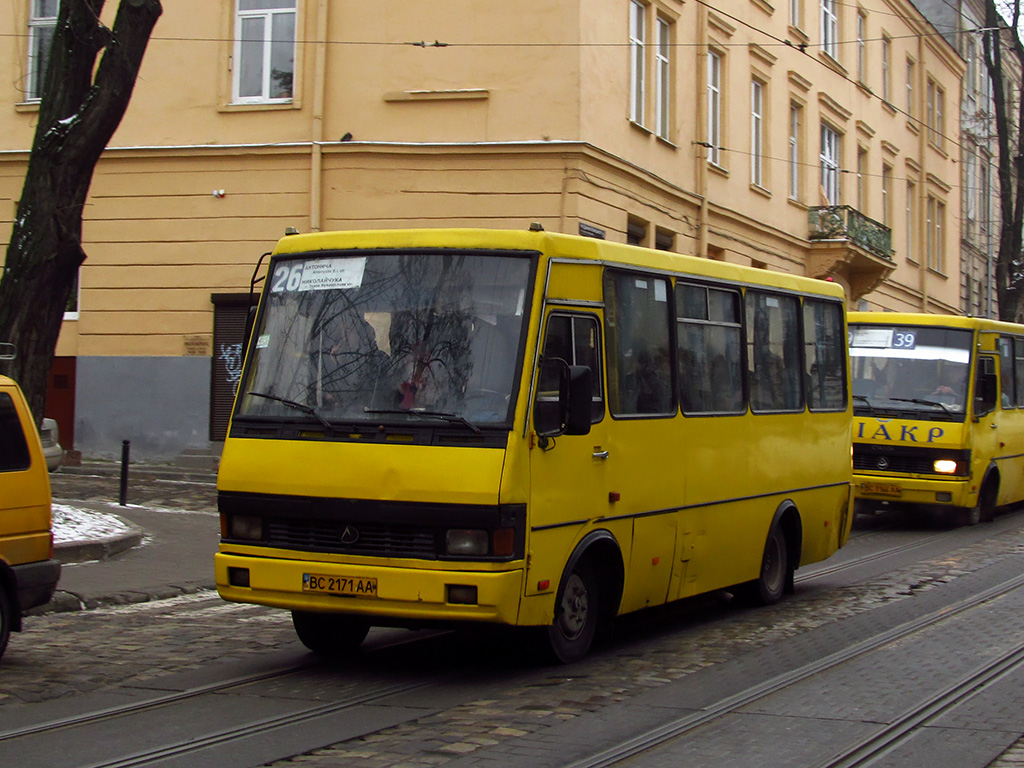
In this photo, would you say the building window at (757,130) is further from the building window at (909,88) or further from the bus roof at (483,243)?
the bus roof at (483,243)

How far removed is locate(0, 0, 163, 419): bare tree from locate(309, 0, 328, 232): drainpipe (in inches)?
350

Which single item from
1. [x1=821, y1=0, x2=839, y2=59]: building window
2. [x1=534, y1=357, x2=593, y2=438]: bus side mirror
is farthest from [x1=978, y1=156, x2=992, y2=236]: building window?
[x1=534, y1=357, x2=593, y2=438]: bus side mirror

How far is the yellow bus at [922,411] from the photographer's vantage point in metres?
17.3

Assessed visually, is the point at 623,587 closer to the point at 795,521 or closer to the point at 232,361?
the point at 795,521

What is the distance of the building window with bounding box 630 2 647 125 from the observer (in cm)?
2438

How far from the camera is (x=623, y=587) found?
8.66 meters

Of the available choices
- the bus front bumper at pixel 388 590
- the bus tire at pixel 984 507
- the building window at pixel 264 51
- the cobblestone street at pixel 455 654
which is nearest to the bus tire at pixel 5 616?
the cobblestone street at pixel 455 654

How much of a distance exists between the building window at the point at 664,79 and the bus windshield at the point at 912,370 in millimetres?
8964

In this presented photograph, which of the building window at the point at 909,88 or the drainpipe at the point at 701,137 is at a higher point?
the building window at the point at 909,88

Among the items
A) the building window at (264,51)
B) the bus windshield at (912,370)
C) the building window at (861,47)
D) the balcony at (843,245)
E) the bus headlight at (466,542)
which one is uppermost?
the building window at (861,47)

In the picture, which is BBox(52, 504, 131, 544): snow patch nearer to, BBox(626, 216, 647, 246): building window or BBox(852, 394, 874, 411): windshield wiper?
BBox(852, 394, 874, 411): windshield wiper

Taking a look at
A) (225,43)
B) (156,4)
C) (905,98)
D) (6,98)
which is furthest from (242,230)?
(905,98)

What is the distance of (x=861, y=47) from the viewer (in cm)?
3797

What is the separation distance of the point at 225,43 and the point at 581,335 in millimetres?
16817
